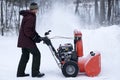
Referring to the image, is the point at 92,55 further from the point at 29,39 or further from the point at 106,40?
the point at 106,40

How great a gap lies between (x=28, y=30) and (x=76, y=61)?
59.0 inches

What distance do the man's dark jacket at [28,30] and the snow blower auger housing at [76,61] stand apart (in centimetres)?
38

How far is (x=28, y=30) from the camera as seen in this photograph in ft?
32.4

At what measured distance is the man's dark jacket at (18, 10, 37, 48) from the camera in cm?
989

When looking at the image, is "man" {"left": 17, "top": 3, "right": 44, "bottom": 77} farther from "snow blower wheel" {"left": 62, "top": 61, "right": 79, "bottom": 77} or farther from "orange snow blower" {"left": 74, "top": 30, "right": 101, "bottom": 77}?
"orange snow blower" {"left": 74, "top": 30, "right": 101, "bottom": 77}

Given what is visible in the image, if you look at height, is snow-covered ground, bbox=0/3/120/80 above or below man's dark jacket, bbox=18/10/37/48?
below

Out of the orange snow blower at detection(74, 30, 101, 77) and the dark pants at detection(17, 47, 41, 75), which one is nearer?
the orange snow blower at detection(74, 30, 101, 77)

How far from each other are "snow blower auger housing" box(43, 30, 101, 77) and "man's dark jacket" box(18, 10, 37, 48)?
38 cm

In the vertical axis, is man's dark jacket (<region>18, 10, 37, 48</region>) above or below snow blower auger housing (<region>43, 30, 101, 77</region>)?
above

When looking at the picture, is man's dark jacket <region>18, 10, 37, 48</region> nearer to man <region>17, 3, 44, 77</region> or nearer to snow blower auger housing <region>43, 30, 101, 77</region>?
man <region>17, 3, 44, 77</region>

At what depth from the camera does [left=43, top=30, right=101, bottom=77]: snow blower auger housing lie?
9.95m

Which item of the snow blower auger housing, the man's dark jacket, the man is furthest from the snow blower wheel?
the man's dark jacket

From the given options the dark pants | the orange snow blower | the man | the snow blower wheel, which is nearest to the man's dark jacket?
the man

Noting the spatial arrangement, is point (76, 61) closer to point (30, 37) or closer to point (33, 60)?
point (33, 60)
